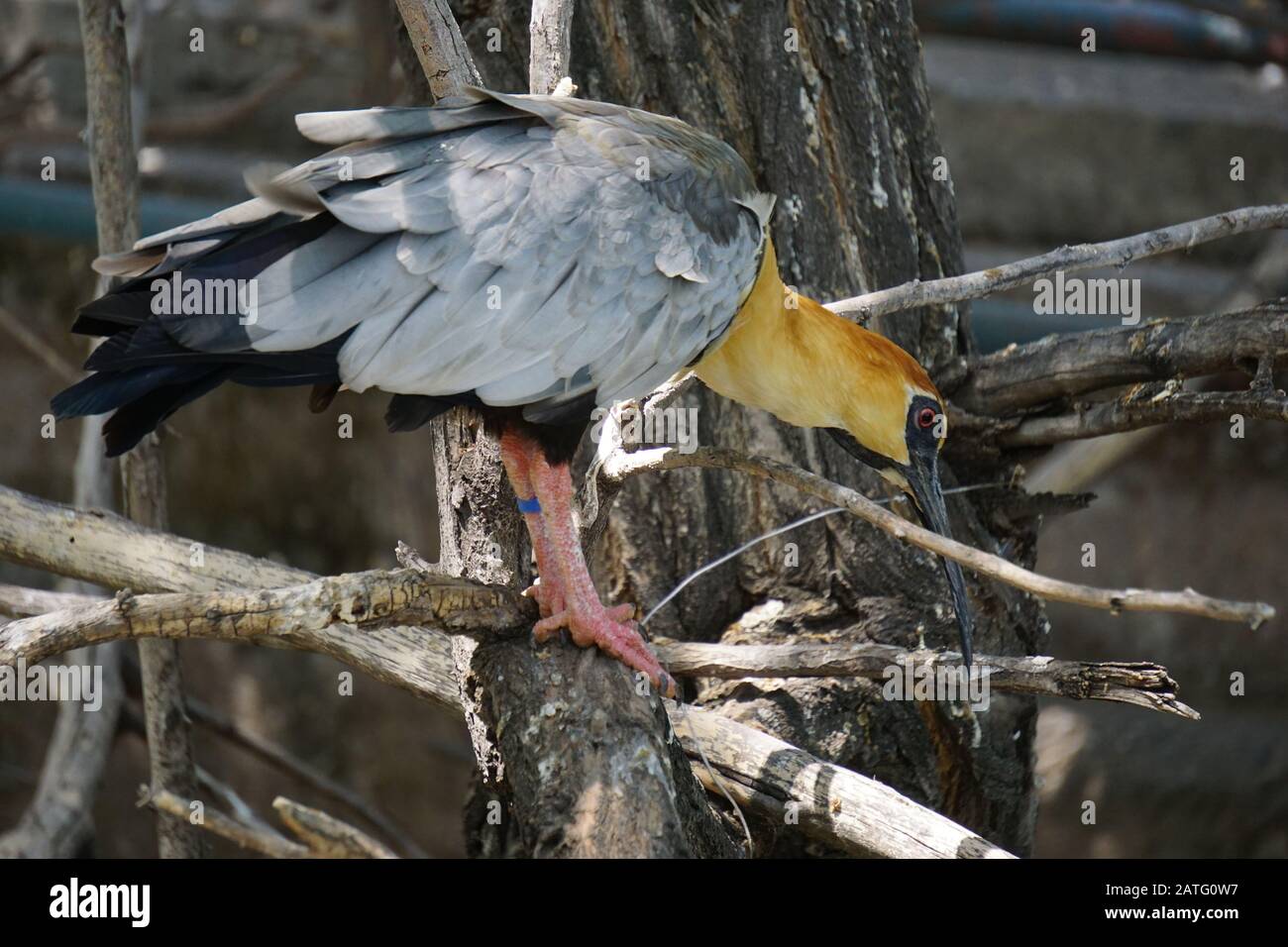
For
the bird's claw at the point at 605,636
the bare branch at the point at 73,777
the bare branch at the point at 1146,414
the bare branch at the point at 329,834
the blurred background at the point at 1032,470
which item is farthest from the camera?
the blurred background at the point at 1032,470

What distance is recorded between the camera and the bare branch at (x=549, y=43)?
3.48m

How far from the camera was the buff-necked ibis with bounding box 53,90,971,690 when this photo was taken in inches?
113

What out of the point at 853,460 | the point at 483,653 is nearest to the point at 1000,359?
the point at 853,460

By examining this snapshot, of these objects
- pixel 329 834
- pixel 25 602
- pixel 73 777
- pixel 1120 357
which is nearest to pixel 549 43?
pixel 1120 357

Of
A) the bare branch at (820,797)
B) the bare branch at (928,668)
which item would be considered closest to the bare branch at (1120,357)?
the bare branch at (928,668)

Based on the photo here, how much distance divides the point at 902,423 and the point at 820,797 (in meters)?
1.02

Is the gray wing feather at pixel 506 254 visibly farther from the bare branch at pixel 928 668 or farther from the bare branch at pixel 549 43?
the bare branch at pixel 928 668

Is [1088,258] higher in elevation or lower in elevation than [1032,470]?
higher

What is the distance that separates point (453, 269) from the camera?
298 centimetres

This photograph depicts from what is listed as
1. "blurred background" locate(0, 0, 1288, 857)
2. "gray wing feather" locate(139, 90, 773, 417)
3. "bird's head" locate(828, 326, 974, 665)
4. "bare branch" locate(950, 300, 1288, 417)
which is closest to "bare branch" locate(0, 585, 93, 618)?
"gray wing feather" locate(139, 90, 773, 417)

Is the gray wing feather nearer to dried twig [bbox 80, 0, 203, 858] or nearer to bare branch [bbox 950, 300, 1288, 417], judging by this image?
bare branch [bbox 950, 300, 1288, 417]

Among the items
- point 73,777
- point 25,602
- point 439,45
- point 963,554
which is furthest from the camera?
point 73,777

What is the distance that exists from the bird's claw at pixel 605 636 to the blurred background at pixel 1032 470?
4121 millimetres

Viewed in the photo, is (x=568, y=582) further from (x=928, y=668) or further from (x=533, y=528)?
(x=928, y=668)
